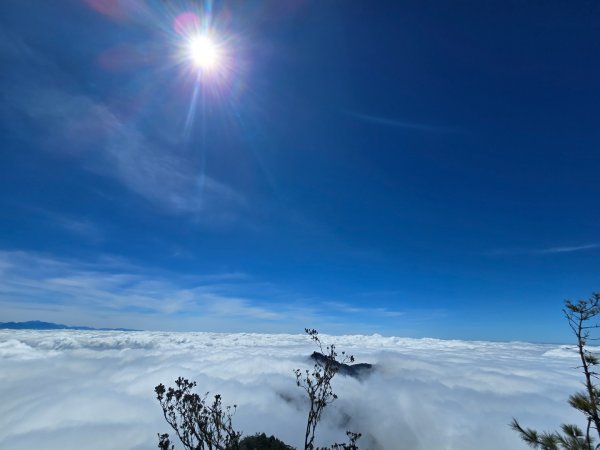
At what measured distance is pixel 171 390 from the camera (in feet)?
45.5

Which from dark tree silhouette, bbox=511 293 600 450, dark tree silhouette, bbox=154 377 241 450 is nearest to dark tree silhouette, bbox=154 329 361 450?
dark tree silhouette, bbox=154 377 241 450

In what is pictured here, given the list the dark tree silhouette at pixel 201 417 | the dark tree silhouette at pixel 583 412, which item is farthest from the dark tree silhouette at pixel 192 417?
the dark tree silhouette at pixel 583 412

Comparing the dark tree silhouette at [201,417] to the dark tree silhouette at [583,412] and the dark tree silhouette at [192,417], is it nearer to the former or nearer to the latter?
the dark tree silhouette at [192,417]

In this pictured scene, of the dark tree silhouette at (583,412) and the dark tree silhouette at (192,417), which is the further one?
the dark tree silhouette at (192,417)

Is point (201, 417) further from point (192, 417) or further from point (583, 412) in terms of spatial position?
point (583, 412)

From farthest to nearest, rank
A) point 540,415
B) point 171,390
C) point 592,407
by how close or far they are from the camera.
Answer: point 540,415 < point 171,390 < point 592,407

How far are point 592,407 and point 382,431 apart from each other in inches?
9013

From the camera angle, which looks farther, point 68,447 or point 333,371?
point 68,447

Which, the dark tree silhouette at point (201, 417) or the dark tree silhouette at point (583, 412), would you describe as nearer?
the dark tree silhouette at point (583, 412)

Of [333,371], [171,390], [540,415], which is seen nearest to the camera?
[171,390]

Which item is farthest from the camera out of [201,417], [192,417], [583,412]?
[192,417]

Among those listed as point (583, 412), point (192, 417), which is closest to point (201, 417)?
point (192, 417)

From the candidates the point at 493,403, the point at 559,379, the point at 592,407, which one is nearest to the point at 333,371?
the point at 592,407

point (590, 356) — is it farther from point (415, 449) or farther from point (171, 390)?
point (415, 449)
